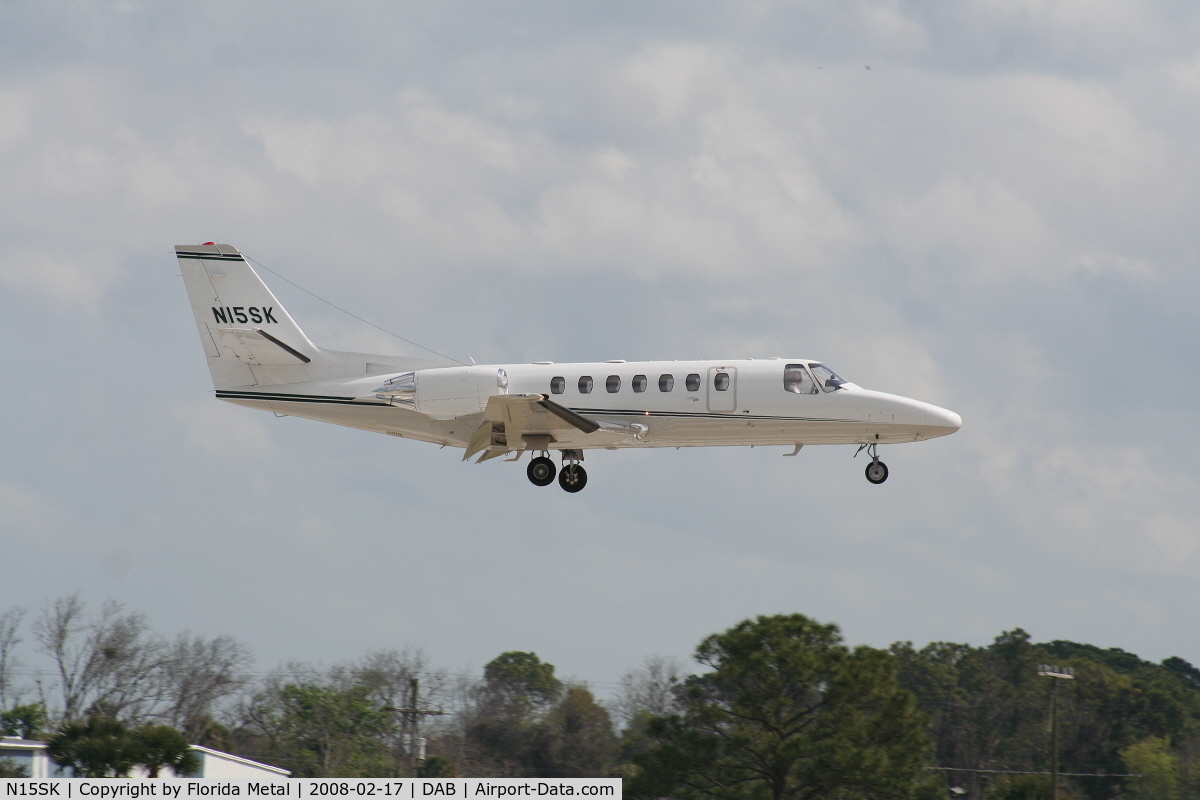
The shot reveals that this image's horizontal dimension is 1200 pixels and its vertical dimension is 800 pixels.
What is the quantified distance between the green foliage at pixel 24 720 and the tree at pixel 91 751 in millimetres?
15256

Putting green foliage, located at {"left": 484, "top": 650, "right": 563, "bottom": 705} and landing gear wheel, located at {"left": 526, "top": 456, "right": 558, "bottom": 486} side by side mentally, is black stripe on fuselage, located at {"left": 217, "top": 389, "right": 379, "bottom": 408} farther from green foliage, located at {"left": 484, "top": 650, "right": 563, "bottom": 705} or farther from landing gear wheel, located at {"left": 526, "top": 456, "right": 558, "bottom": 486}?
green foliage, located at {"left": 484, "top": 650, "right": 563, "bottom": 705}

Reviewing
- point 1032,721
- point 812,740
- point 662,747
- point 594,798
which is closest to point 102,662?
point 662,747

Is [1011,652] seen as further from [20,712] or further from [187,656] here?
[20,712]

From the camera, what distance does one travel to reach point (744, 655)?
35.1m

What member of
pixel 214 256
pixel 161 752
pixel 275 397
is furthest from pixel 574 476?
pixel 161 752

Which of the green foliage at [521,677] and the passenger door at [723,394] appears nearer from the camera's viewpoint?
the passenger door at [723,394]

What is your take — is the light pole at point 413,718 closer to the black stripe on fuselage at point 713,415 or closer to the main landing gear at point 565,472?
the main landing gear at point 565,472

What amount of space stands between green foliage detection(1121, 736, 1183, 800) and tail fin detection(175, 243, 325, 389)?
35461 millimetres

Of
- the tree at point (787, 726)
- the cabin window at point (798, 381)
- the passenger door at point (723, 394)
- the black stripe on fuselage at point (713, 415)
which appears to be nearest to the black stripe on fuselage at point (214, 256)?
the black stripe on fuselage at point (713, 415)

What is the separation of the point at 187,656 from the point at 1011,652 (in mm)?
39482

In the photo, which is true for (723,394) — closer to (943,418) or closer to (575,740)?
(943,418)

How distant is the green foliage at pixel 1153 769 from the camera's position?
167ft
